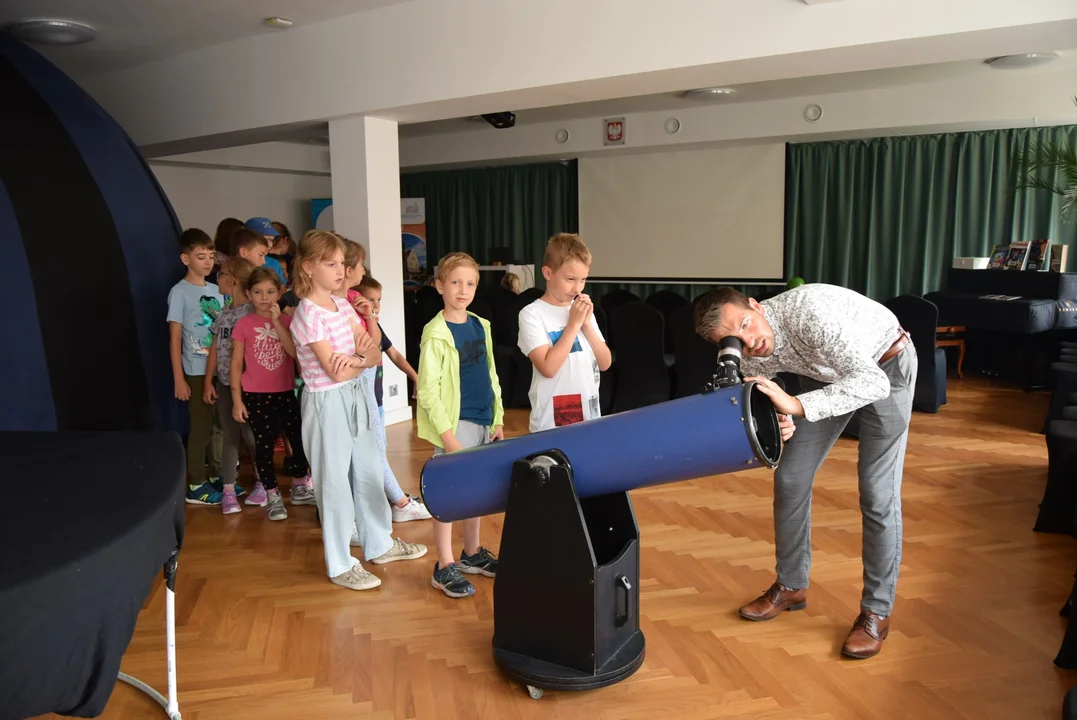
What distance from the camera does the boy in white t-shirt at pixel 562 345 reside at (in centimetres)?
268

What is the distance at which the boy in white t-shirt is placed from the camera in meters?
2.68

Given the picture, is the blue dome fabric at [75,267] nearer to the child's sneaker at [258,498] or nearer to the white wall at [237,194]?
the child's sneaker at [258,498]

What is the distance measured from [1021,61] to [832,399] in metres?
5.95

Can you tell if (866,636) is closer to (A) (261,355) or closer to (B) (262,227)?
(A) (261,355)

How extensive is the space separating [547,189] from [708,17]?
634cm

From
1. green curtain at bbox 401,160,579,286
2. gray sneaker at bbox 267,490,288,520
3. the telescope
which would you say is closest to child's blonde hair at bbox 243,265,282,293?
gray sneaker at bbox 267,490,288,520

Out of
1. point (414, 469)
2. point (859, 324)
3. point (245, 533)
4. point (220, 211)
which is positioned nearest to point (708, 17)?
point (859, 324)

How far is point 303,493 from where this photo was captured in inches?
163

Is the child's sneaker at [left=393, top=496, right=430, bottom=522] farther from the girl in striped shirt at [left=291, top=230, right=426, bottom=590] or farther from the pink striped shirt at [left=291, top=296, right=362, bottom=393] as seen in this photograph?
the pink striped shirt at [left=291, top=296, right=362, bottom=393]

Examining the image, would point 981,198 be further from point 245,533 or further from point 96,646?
point 96,646

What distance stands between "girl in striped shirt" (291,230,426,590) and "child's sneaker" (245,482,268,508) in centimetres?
110

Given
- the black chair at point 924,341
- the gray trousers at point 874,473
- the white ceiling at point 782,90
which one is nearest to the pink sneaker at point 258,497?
the gray trousers at point 874,473

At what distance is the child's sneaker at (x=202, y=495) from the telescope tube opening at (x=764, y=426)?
303 cm

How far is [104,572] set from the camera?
4.64 feet
